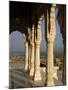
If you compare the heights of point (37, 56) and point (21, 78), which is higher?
point (37, 56)

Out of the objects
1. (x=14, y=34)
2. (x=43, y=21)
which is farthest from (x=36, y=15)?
(x=14, y=34)

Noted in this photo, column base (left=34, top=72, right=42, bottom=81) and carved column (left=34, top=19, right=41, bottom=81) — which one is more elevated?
carved column (left=34, top=19, right=41, bottom=81)

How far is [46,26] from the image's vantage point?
6.07 ft

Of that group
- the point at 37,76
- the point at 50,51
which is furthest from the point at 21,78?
the point at 50,51

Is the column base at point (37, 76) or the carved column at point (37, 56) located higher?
the carved column at point (37, 56)

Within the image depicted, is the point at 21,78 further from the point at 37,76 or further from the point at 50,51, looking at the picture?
the point at 50,51

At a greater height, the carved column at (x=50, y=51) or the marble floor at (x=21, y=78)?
the carved column at (x=50, y=51)

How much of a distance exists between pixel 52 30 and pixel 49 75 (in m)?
0.33

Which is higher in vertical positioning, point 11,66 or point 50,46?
point 50,46

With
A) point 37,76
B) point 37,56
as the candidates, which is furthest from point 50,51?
point 37,76

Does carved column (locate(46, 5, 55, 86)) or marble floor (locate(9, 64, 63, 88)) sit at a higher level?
carved column (locate(46, 5, 55, 86))

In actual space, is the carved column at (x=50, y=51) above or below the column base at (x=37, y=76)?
above

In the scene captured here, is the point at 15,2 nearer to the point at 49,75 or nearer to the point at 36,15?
the point at 36,15

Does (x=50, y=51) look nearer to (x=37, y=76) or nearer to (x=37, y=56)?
(x=37, y=56)
